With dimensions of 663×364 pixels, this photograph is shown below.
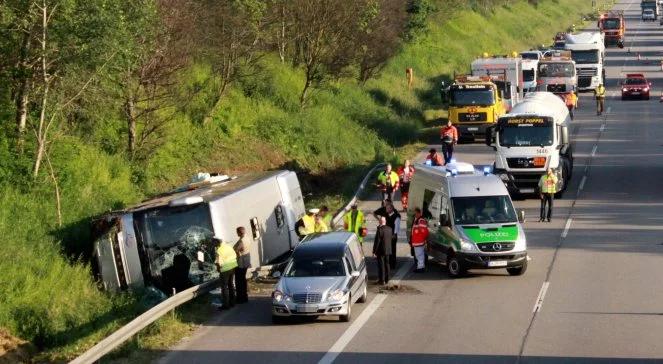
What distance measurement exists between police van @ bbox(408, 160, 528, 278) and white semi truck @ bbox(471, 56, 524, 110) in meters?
28.2

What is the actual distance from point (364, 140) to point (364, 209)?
16134 millimetres

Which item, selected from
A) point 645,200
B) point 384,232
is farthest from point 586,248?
point 645,200

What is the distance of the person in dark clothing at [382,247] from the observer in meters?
24.8

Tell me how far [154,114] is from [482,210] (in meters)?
14.5

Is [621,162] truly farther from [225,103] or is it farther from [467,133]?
[225,103]

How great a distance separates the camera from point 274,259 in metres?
27.3

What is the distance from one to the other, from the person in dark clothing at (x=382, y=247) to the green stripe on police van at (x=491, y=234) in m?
1.96

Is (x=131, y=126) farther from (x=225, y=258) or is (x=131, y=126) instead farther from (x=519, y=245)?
(x=519, y=245)

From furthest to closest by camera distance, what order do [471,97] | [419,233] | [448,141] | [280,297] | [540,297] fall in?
1. [471,97]
2. [448,141]
3. [419,233]
4. [540,297]
5. [280,297]

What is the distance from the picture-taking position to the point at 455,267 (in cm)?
2578

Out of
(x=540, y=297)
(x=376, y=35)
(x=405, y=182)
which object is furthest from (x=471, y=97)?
(x=540, y=297)

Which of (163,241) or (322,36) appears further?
(322,36)

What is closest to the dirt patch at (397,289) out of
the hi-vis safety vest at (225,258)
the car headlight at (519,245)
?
the car headlight at (519,245)

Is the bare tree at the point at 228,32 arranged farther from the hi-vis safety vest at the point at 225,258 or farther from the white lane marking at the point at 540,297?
the white lane marking at the point at 540,297
